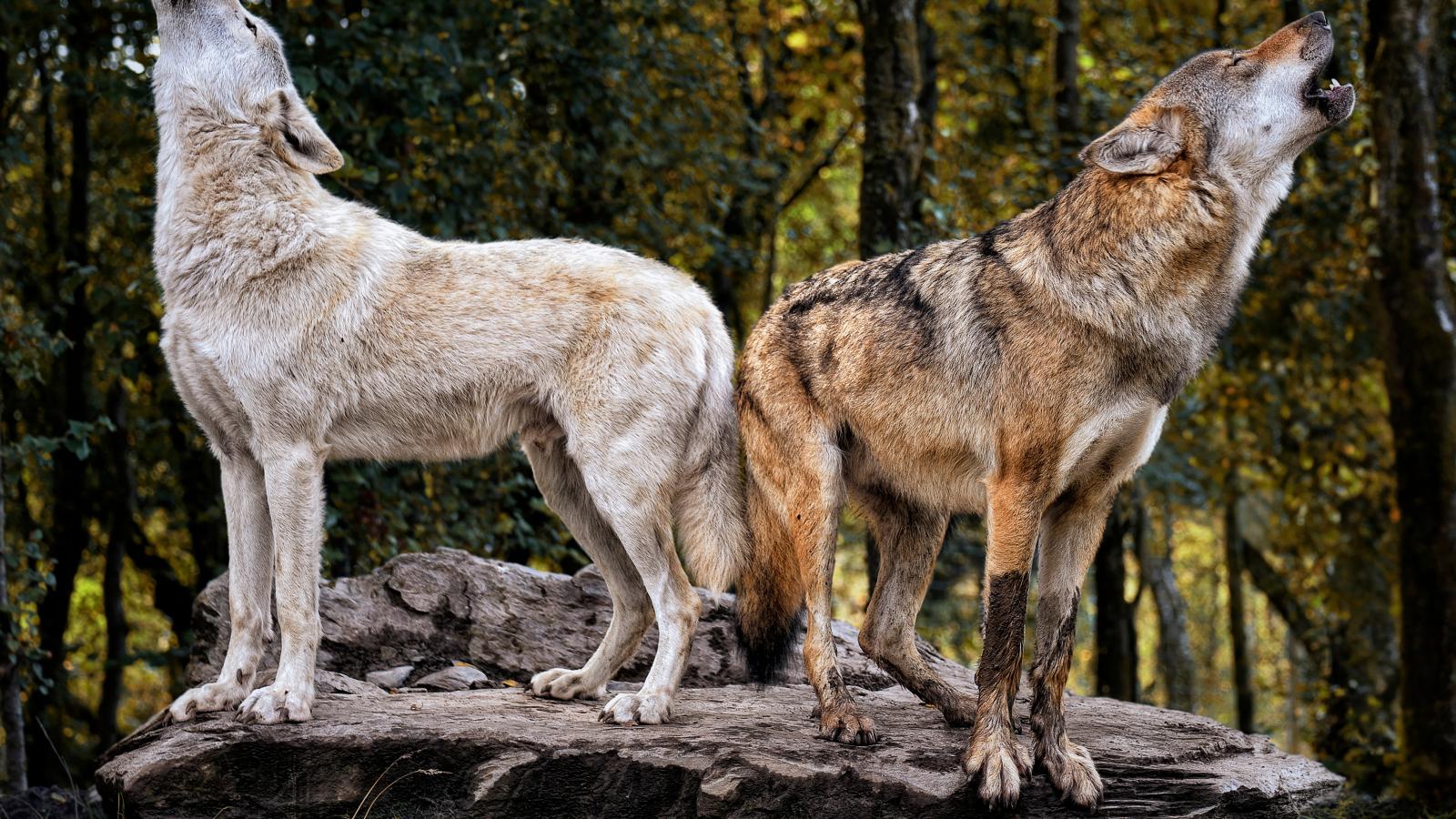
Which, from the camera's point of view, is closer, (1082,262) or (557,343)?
(1082,262)

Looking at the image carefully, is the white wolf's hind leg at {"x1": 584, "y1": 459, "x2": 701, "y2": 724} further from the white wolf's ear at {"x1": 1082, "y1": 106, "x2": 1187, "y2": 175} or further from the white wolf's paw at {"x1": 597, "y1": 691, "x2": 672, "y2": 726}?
the white wolf's ear at {"x1": 1082, "y1": 106, "x2": 1187, "y2": 175}

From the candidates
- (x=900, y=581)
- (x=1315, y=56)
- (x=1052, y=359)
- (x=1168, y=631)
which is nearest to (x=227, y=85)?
(x=1052, y=359)

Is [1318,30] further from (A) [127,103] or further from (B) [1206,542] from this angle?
(B) [1206,542]

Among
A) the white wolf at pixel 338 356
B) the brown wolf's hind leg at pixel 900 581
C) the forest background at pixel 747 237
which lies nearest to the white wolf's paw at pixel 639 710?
the white wolf at pixel 338 356

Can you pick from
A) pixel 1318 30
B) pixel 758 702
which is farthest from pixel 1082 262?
pixel 758 702

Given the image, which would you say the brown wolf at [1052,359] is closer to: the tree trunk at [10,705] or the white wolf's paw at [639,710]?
the white wolf's paw at [639,710]

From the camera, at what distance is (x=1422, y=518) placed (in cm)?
760

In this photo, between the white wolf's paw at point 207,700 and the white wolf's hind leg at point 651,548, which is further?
the white wolf's hind leg at point 651,548

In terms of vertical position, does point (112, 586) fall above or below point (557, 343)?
below

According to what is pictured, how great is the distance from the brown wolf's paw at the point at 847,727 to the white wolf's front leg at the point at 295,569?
6.37ft

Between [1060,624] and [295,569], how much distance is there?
9.53 ft

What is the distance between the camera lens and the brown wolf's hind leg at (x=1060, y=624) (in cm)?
448

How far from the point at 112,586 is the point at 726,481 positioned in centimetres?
880

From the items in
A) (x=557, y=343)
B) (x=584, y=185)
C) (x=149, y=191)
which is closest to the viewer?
(x=557, y=343)
